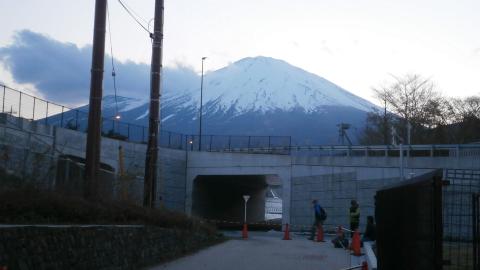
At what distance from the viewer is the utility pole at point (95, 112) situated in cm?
1784

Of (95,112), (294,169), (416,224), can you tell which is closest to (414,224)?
(416,224)

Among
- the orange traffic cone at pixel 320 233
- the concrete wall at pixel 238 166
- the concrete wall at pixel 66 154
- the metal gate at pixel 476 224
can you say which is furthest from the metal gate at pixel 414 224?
the concrete wall at pixel 238 166

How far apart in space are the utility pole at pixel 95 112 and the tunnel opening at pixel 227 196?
33851mm

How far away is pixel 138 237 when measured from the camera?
17.2m

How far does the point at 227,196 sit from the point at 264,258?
41169 mm

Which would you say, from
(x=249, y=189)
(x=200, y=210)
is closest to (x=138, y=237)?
(x=200, y=210)

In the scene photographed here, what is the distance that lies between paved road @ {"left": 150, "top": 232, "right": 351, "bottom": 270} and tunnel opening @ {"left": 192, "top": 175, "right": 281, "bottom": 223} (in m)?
27.8

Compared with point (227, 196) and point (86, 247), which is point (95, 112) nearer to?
point (86, 247)

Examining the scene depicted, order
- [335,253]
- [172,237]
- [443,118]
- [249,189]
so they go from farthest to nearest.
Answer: [443,118]
[249,189]
[335,253]
[172,237]

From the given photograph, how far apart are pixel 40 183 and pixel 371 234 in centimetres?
1132

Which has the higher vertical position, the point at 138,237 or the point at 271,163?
the point at 271,163

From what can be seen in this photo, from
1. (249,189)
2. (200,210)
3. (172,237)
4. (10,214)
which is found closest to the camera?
(10,214)

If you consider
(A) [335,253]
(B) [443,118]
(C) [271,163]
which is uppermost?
(B) [443,118]

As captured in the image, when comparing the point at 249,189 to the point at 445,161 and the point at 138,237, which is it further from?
the point at 138,237
